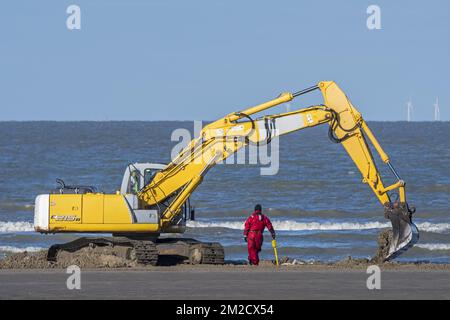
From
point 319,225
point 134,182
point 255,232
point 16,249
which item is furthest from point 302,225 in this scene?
point 134,182

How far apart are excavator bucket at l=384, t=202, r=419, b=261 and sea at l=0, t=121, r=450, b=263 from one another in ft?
25.6

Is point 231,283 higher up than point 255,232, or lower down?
lower down

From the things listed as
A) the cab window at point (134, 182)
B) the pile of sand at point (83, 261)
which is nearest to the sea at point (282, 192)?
the cab window at point (134, 182)

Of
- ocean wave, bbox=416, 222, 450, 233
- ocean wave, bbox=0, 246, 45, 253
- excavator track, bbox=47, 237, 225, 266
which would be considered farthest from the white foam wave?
excavator track, bbox=47, 237, 225, 266

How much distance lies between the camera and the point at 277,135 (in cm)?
2900

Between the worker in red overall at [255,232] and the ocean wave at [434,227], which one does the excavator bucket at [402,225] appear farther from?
the ocean wave at [434,227]

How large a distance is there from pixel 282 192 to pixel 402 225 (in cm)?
3403

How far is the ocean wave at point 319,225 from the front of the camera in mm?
47000

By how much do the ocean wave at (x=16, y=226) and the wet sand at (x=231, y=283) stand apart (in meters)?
17.6

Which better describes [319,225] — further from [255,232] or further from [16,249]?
[255,232]

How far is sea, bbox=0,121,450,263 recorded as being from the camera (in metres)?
41.8
